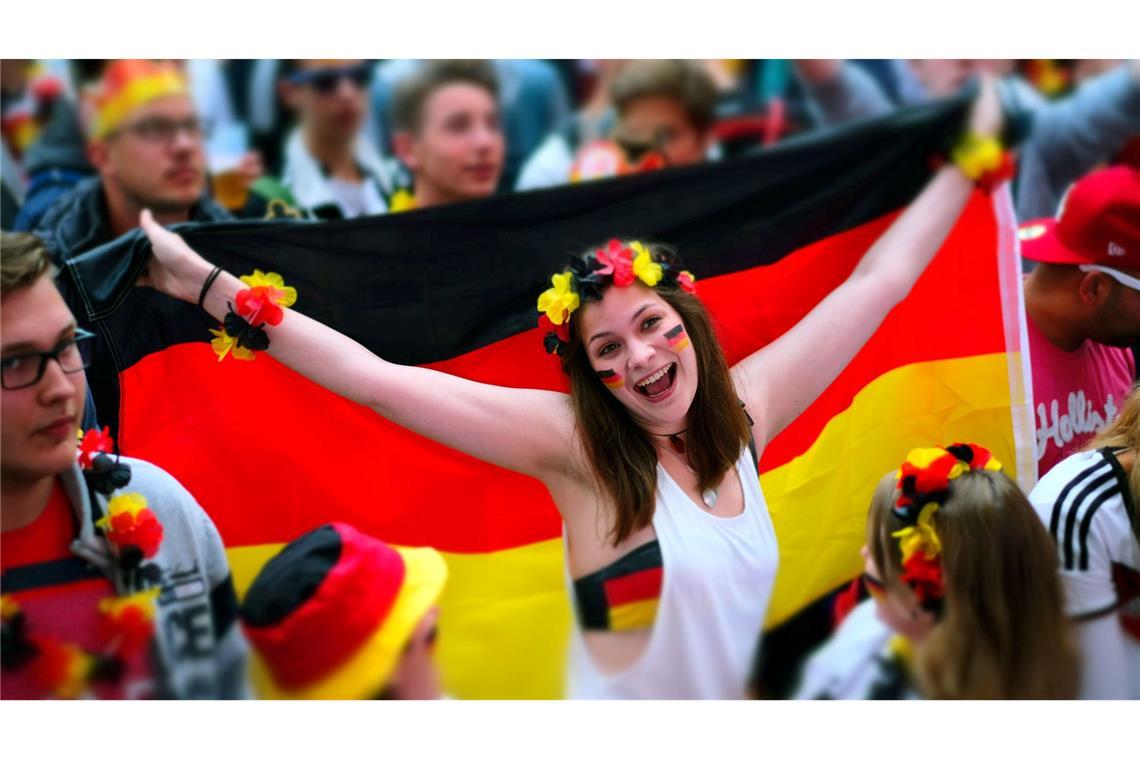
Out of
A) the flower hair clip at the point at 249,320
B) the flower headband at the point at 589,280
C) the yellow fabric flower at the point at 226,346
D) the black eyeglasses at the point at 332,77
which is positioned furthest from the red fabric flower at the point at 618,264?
the black eyeglasses at the point at 332,77

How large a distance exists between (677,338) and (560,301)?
12.9 inches

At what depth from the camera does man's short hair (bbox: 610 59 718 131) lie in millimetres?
3764

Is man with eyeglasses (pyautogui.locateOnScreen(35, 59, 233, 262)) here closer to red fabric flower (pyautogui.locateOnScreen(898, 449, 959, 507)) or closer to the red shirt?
the red shirt

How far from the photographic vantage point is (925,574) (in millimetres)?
3059

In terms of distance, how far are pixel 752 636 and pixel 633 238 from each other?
1170 mm

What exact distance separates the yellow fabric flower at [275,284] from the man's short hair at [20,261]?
525 millimetres

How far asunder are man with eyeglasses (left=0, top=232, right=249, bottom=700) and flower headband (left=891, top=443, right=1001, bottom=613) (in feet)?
5.94

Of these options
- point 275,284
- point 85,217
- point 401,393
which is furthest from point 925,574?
point 85,217

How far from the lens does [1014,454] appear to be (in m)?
3.36

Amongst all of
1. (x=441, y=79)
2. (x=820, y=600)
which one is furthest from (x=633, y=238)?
(x=820, y=600)

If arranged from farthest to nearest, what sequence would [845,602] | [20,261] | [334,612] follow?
[845,602] → [20,261] → [334,612]

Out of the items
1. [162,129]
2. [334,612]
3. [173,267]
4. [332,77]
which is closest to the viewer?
[334,612]

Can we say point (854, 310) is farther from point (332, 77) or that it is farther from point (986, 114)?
point (332, 77)

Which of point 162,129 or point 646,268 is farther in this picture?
point 162,129
